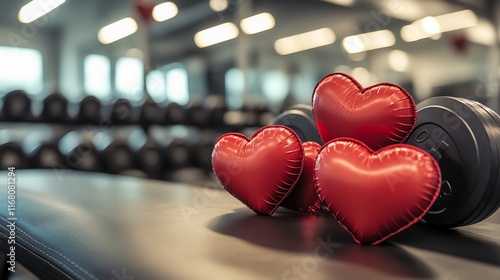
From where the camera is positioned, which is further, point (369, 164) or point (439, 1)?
point (439, 1)

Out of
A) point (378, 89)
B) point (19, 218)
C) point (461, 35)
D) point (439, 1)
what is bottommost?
point (19, 218)

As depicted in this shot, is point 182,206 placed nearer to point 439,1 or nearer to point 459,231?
point 459,231

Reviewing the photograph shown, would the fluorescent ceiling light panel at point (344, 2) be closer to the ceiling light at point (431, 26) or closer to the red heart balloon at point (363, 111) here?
the ceiling light at point (431, 26)

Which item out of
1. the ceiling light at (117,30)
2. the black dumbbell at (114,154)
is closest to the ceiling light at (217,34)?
the ceiling light at (117,30)

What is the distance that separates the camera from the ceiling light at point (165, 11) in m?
4.65

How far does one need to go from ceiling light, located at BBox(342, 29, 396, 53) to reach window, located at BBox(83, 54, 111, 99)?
347cm

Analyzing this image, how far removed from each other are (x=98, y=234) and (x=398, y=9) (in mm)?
6101

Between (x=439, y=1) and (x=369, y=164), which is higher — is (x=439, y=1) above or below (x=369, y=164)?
above

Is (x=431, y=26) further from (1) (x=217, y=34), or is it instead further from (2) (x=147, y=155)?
(2) (x=147, y=155)

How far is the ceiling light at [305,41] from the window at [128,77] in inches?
82.6

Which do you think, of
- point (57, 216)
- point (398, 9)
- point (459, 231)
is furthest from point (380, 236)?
point (398, 9)

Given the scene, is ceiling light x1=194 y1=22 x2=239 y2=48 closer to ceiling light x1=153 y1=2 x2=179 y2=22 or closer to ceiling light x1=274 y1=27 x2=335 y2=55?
ceiling light x1=153 y1=2 x2=179 y2=22

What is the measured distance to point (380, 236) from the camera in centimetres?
65

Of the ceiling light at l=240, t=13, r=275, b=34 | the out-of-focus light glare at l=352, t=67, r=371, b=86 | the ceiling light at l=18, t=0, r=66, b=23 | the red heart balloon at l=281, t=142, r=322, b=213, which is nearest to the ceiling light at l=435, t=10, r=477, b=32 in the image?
the out-of-focus light glare at l=352, t=67, r=371, b=86
